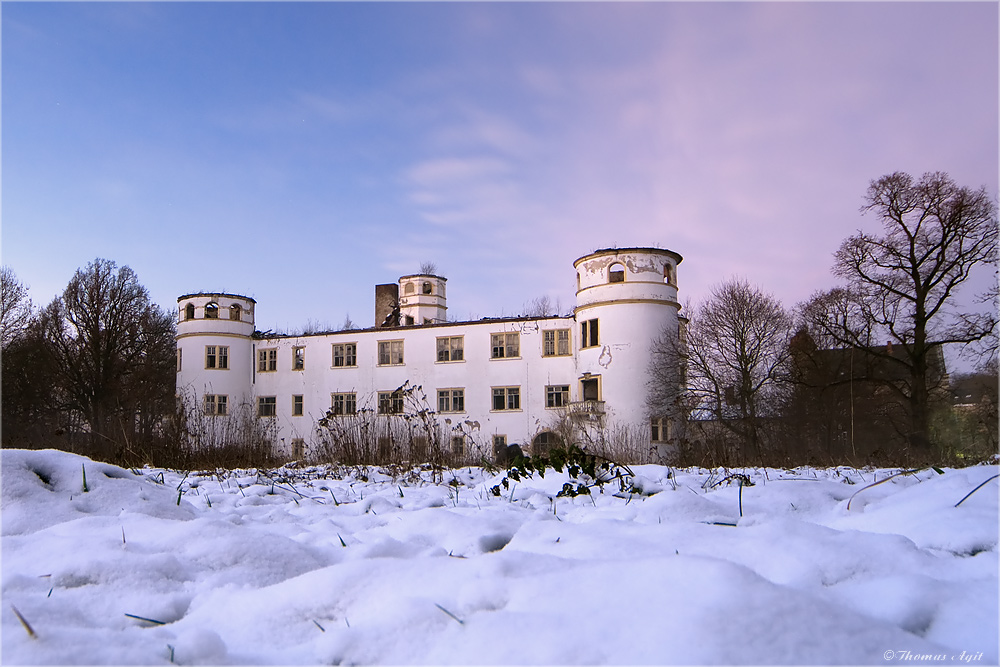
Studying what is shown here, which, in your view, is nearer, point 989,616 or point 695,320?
point 989,616

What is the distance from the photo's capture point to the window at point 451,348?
37.3 metres

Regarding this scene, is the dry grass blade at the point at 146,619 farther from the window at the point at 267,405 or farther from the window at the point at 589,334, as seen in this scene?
the window at the point at 267,405

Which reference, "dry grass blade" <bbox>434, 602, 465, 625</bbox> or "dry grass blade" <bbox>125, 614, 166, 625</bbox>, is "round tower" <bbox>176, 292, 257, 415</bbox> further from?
"dry grass blade" <bbox>434, 602, 465, 625</bbox>

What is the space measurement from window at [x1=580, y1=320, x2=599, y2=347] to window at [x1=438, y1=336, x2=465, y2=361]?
674 cm

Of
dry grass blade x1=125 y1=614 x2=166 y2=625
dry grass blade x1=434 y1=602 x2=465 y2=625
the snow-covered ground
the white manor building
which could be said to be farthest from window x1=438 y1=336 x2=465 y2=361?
dry grass blade x1=434 y1=602 x2=465 y2=625

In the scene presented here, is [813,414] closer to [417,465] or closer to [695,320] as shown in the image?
[695,320]

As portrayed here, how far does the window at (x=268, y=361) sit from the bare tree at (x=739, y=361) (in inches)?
925

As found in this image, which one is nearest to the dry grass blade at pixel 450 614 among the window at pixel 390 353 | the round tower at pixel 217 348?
the window at pixel 390 353

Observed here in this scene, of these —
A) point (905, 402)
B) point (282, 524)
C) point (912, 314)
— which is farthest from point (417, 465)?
point (905, 402)

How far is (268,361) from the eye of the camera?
40812mm

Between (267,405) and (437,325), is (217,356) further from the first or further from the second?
(437,325)

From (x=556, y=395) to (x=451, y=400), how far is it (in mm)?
5834

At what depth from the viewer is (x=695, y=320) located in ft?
119

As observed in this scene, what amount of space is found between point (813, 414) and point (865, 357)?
3.58 metres
